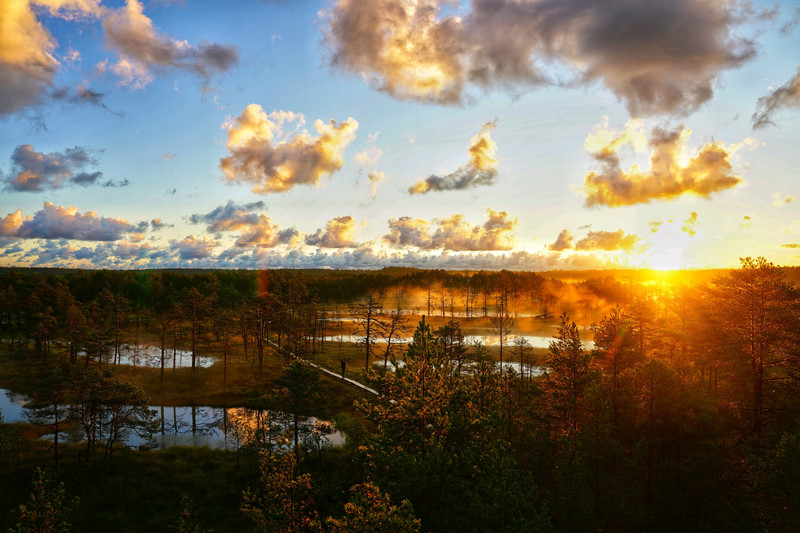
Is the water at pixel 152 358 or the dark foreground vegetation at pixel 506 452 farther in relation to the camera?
the water at pixel 152 358

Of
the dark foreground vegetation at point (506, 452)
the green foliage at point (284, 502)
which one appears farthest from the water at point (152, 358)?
the green foliage at point (284, 502)

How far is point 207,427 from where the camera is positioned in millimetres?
41875

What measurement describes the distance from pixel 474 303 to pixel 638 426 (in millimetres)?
151139

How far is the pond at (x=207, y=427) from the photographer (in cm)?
3300

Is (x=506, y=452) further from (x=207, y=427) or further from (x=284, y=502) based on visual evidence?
(x=207, y=427)

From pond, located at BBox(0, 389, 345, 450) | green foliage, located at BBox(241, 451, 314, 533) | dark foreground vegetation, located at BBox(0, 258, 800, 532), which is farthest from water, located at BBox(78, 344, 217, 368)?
green foliage, located at BBox(241, 451, 314, 533)

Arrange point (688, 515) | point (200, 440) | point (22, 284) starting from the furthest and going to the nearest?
point (22, 284) < point (200, 440) < point (688, 515)

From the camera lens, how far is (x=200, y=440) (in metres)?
38.0

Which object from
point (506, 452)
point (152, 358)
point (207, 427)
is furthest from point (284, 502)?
point (152, 358)

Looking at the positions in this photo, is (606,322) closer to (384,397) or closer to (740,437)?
(740,437)

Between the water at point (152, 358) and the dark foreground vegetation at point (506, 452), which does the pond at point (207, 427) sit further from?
the water at point (152, 358)

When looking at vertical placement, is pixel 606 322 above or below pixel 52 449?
above

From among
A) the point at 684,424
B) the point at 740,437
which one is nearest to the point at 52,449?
the point at 684,424

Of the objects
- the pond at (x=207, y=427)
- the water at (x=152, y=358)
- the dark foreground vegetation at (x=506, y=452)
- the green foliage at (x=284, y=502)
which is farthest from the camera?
the water at (x=152, y=358)
